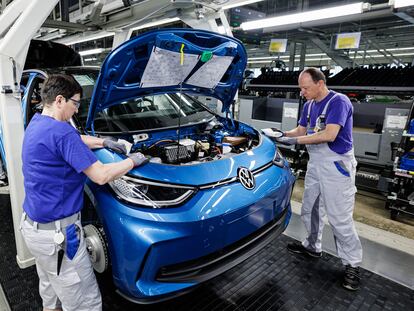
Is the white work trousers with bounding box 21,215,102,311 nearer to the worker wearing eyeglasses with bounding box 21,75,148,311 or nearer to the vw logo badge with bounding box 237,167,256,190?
the worker wearing eyeglasses with bounding box 21,75,148,311

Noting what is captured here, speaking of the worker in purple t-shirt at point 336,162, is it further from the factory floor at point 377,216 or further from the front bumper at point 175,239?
the factory floor at point 377,216

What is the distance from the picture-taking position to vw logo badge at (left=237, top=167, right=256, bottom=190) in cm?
182

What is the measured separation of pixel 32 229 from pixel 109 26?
3.13m

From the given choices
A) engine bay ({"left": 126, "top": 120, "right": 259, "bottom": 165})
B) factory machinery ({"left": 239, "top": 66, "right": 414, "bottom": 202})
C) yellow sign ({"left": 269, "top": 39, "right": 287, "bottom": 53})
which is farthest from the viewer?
yellow sign ({"left": 269, "top": 39, "right": 287, "bottom": 53})

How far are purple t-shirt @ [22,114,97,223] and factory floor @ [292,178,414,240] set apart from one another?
3438 millimetres

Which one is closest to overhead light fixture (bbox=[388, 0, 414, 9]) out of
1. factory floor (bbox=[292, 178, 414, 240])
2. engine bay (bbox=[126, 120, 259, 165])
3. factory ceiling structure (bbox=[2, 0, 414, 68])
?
factory ceiling structure (bbox=[2, 0, 414, 68])

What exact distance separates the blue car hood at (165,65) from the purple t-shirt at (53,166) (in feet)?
1.87

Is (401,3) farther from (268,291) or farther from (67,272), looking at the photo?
(67,272)

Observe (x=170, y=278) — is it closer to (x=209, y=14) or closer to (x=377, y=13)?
(x=209, y=14)

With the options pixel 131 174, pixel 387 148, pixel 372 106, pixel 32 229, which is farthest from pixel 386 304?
pixel 372 106

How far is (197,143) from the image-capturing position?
2387mm

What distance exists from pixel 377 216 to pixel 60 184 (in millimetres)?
3846

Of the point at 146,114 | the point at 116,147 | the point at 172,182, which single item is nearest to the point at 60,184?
the point at 116,147

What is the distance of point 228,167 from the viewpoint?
187 cm
